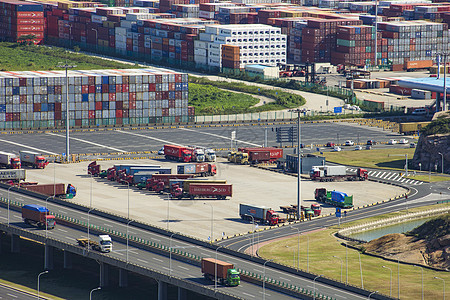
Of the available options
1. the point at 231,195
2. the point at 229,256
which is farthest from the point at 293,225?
the point at 229,256

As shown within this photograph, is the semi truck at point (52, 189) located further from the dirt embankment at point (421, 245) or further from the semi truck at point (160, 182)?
the dirt embankment at point (421, 245)

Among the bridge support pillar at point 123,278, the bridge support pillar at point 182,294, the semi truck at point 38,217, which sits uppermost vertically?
the semi truck at point 38,217

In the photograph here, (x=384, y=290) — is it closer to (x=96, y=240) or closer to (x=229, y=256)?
(x=229, y=256)

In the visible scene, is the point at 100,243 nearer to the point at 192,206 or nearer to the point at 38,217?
the point at 38,217

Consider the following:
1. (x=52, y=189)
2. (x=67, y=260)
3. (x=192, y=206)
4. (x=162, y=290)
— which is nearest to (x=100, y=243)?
(x=67, y=260)

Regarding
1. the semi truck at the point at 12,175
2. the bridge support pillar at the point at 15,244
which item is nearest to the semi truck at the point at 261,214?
the bridge support pillar at the point at 15,244

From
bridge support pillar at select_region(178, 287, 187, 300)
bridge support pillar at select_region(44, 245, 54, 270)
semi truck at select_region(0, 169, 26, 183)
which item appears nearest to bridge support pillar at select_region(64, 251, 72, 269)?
bridge support pillar at select_region(44, 245, 54, 270)
